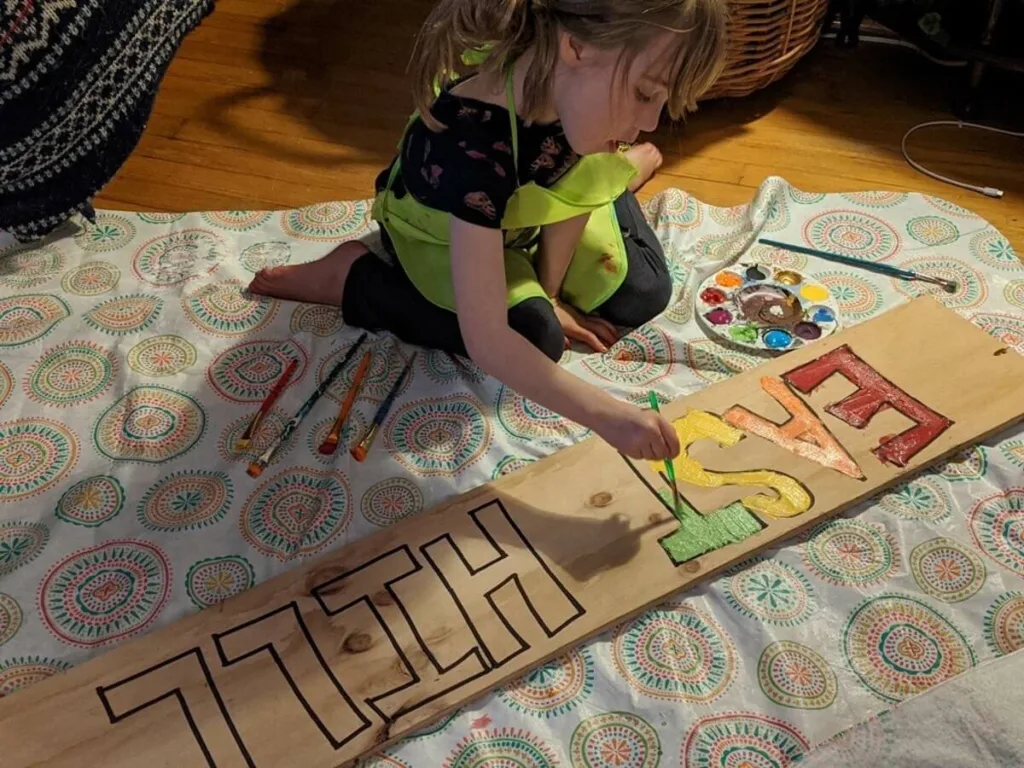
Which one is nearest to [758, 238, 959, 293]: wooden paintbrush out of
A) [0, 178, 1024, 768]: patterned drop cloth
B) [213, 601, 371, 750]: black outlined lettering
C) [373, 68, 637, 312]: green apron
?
[0, 178, 1024, 768]: patterned drop cloth

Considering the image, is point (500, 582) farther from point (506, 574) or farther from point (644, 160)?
point (644, 160)

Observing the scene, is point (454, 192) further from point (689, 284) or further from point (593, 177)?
point (689, 284)

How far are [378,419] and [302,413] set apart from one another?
0.08 metres

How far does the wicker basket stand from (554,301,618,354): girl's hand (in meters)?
0.58

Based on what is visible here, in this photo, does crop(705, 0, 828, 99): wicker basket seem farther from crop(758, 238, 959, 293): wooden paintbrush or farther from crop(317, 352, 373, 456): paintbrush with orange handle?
Result: crop(317, 352, 373, 456): paintbrush with orange handle

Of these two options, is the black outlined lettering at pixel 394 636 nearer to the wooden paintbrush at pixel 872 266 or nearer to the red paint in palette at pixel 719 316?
A: the red paint in palette at pixel 719 316

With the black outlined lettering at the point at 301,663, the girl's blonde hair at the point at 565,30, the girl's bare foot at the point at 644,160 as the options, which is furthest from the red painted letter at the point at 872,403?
the black outlined lettering at the point at 301,663

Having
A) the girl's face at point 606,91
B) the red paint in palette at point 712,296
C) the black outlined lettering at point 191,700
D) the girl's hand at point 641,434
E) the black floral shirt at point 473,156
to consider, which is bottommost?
the black outlined lettering at point 191,700

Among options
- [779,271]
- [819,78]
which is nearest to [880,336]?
[779,271]

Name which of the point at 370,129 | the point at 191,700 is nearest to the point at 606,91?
the point at 191,700

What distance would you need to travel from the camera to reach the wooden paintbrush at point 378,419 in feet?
3.29

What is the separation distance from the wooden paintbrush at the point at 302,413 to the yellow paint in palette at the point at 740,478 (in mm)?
371

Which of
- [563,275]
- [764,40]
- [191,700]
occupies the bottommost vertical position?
[191,700]

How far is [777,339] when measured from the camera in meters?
1.14
